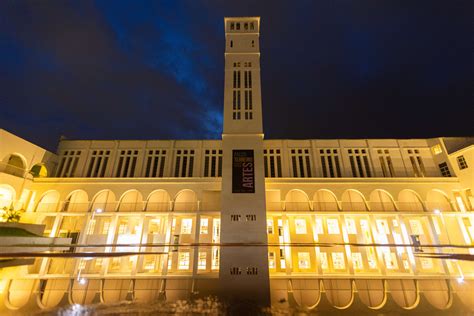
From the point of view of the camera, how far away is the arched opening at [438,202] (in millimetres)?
21103

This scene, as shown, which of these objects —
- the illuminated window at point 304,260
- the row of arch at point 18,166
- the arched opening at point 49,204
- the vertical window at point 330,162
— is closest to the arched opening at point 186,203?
the arched opening at point 49,204

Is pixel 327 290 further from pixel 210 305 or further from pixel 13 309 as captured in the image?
pixel 13 309

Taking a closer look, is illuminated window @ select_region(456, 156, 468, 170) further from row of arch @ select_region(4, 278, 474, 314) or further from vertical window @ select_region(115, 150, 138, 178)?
vertical window @ select_region(115, 150, 138, 178)

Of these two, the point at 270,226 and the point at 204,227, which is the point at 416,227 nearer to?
the point at 270,226

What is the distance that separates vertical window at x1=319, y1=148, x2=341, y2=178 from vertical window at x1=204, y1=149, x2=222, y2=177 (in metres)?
12.3

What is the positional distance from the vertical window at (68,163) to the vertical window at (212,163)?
622 inches

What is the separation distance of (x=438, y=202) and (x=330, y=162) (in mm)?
12205

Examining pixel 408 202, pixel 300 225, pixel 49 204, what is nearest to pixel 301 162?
pixel 300 225

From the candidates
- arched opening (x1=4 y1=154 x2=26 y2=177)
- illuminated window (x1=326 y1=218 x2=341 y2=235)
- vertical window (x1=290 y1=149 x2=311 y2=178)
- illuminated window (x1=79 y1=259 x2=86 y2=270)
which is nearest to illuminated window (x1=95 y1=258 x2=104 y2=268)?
illuminated window (x1=79 y1=259 x2=86 y2=270)

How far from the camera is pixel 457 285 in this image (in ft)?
32.8

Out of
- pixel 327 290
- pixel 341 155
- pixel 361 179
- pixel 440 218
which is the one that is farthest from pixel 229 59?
pixel 440 218

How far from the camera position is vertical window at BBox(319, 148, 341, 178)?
24047mm

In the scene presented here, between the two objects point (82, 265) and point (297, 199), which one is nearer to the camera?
point (82, 265)

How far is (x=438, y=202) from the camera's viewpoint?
75.4ft
